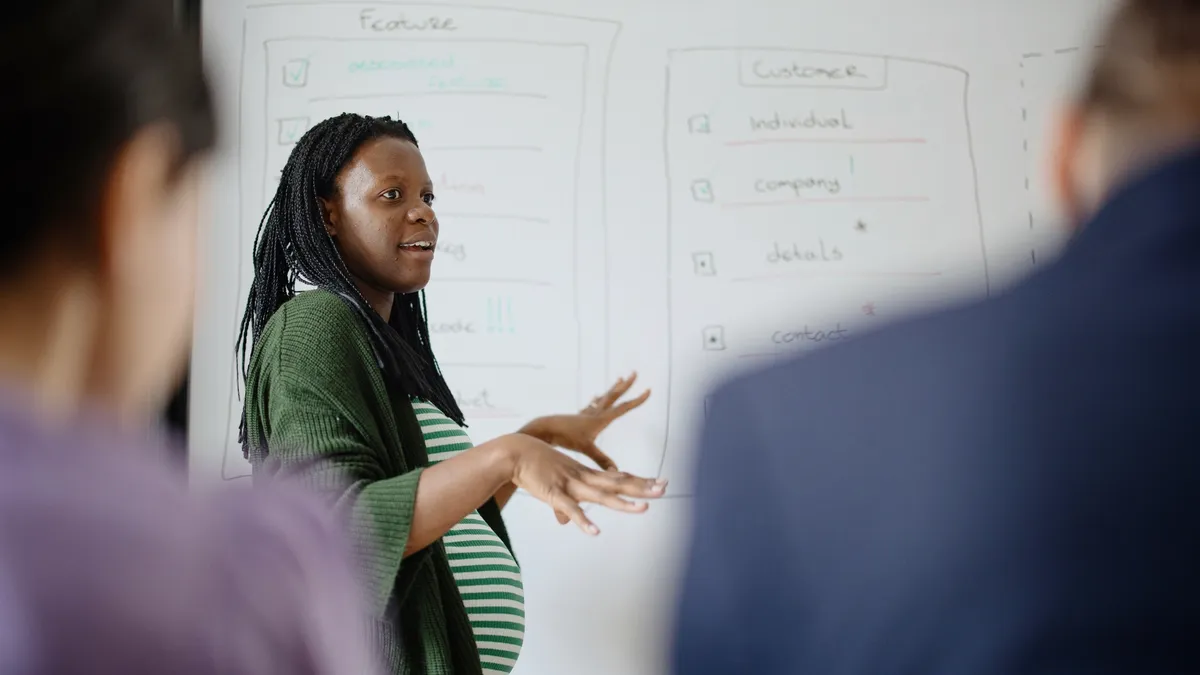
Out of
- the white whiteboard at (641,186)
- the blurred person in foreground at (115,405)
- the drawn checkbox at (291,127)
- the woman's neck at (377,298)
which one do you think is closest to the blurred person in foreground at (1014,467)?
the blurred person in foreground at (115,405)

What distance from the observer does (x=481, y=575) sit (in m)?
1.27

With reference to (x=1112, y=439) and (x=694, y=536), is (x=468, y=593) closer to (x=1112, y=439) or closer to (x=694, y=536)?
(x=694, y=536)

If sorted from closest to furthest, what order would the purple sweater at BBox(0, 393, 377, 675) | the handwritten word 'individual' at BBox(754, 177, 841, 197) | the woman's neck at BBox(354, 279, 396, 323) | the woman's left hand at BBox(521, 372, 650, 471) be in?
the purple sweater at BBox(0, 393, 377, 675) → the woman's neck at BBox(354, 279, 396, 323) → the woman's left hand at BBox(521, 372, 650, 471) → the handwritten word 'individual' at BBox(754, 177, 841, 197)

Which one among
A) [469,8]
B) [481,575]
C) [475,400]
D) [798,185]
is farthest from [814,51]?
[481,575]

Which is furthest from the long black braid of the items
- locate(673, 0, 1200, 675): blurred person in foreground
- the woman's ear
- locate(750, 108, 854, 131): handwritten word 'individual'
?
locate(750, 108, 854, 131): handwritten word 'individual'

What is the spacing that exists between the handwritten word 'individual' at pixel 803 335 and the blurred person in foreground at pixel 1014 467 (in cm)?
164

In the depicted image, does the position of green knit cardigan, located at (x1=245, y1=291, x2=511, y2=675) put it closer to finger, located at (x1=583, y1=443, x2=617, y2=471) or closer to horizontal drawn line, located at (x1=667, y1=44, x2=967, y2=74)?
finger, located at (x1=583, y1=443, x2=617, y2=471)

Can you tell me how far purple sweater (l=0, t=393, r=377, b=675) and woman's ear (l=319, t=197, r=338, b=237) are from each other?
3.31ft

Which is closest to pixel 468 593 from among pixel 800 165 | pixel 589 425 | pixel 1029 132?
pixel 589 425

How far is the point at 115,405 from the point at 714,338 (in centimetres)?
170

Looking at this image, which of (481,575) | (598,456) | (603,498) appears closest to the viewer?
(603,498)

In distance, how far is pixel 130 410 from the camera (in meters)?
0.49

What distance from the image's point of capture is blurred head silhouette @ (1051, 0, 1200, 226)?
0.49 metres

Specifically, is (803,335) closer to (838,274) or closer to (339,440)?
(838,274)
